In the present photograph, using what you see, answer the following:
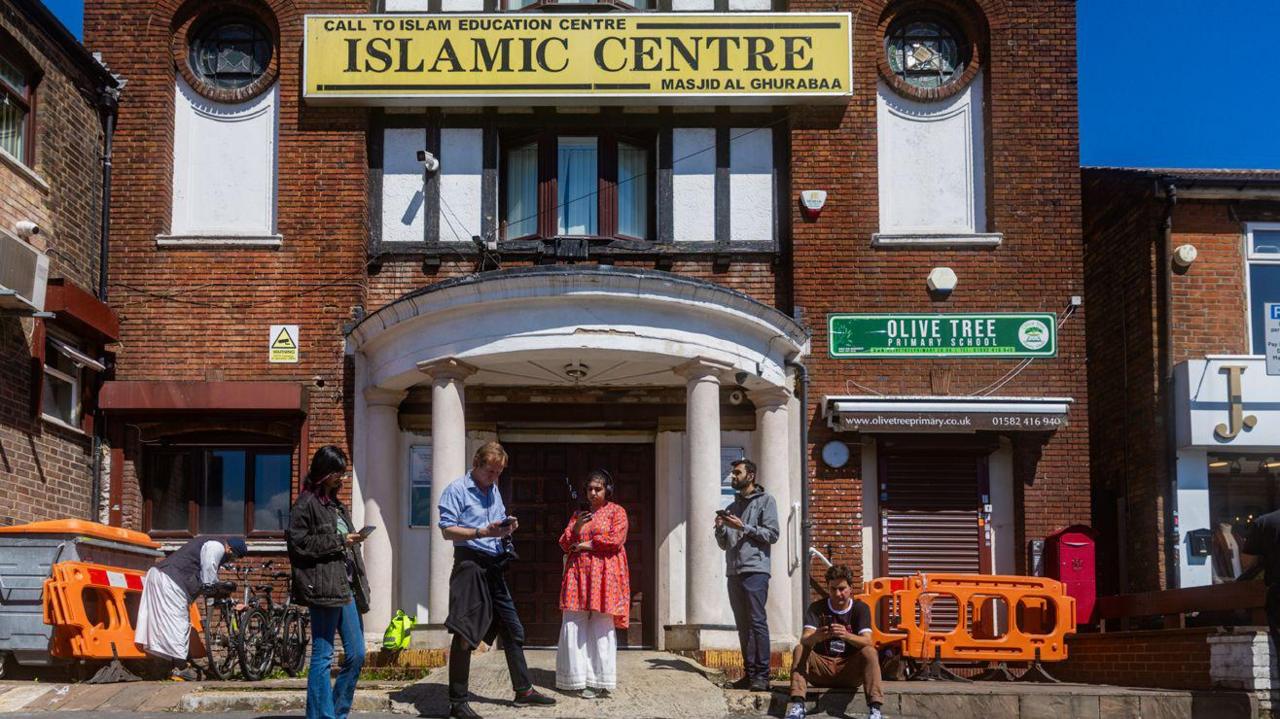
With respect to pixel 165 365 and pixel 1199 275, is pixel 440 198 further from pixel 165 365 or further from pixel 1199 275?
pixel 1199 275

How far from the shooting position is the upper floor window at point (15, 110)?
593 inches

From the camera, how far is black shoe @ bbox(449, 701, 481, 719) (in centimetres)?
1048

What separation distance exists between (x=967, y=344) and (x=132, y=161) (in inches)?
360

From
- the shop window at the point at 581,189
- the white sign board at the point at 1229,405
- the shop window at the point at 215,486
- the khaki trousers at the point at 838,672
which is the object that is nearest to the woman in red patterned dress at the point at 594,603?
the khaki trousers at the point at 838,672

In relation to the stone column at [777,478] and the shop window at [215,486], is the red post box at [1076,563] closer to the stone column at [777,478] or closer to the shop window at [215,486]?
the stone column at [777,478]

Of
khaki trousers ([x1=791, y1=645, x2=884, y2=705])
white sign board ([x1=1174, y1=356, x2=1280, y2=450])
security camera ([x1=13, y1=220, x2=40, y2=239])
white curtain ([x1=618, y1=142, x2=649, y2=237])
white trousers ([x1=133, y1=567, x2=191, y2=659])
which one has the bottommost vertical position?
khaki trousers ([x1=791, y1=645, x2=884, y2=705])

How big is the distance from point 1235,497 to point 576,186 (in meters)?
8.02

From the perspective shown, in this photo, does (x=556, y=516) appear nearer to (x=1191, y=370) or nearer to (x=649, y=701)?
(x=649, y=701)

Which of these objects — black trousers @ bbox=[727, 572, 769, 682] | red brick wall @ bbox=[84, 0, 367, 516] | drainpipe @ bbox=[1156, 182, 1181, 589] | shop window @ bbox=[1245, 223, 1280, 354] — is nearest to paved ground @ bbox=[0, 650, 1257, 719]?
black trousers @ bbox=[727, 572, 769, 682]

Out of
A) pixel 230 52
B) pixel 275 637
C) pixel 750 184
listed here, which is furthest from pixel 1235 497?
pixel 230 52

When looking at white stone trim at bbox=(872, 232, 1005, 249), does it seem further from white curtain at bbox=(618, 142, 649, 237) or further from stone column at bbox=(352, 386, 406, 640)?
stone column at bbox=(352, 386, 406, 640)

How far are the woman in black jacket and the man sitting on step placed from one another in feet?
11.4

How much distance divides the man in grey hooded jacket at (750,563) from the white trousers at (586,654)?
1242mm

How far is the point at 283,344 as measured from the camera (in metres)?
16.8
